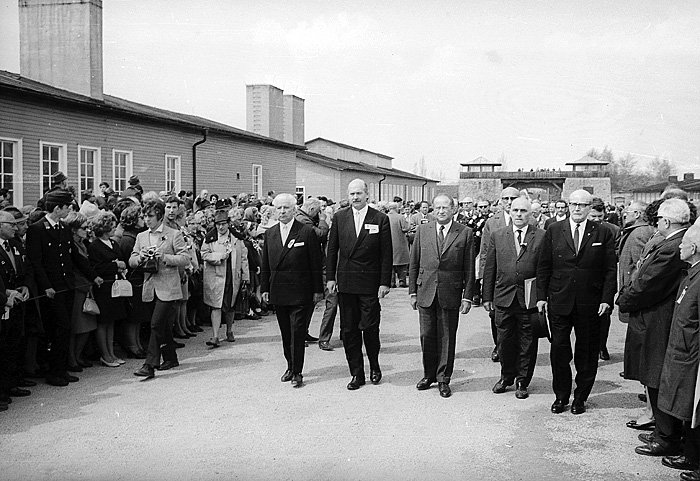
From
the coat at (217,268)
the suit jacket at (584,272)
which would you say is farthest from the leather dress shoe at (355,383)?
the coat at (217,268)

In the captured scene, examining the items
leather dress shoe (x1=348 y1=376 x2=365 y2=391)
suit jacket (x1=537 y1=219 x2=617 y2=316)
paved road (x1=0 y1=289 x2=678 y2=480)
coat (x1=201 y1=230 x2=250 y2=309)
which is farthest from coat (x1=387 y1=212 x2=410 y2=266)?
suit jacket (x1=537 y1=219 x2=617 y2=316)

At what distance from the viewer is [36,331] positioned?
24.6ft

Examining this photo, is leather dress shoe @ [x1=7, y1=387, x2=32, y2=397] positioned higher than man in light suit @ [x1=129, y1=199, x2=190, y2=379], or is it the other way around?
man in light suit @ [x1=129, y1=199, x2=190, y2=379]

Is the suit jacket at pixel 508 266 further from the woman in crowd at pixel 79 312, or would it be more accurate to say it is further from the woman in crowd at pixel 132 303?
the woman in crowd at pixel 79 312

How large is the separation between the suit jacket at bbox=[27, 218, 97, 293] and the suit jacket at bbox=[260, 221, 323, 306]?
90.4 inches

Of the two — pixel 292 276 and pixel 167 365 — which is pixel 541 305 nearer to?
pixel 292 276

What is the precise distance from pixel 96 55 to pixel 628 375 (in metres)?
16.1

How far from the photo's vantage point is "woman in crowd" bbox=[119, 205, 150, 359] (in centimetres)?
895

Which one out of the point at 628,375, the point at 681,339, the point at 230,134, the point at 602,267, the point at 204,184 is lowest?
the point at 628,375

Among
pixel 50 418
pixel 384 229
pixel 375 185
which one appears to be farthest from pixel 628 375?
pixel 375 185

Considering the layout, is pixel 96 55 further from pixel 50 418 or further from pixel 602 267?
pixel 602 267

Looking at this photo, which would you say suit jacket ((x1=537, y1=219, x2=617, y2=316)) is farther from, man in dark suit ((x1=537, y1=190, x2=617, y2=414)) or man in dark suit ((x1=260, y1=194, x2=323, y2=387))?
man in dark suit ((x1=260, y1=194, x2=323, y2=387))

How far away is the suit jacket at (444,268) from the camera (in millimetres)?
7363

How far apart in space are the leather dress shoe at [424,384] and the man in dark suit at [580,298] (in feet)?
4.43
